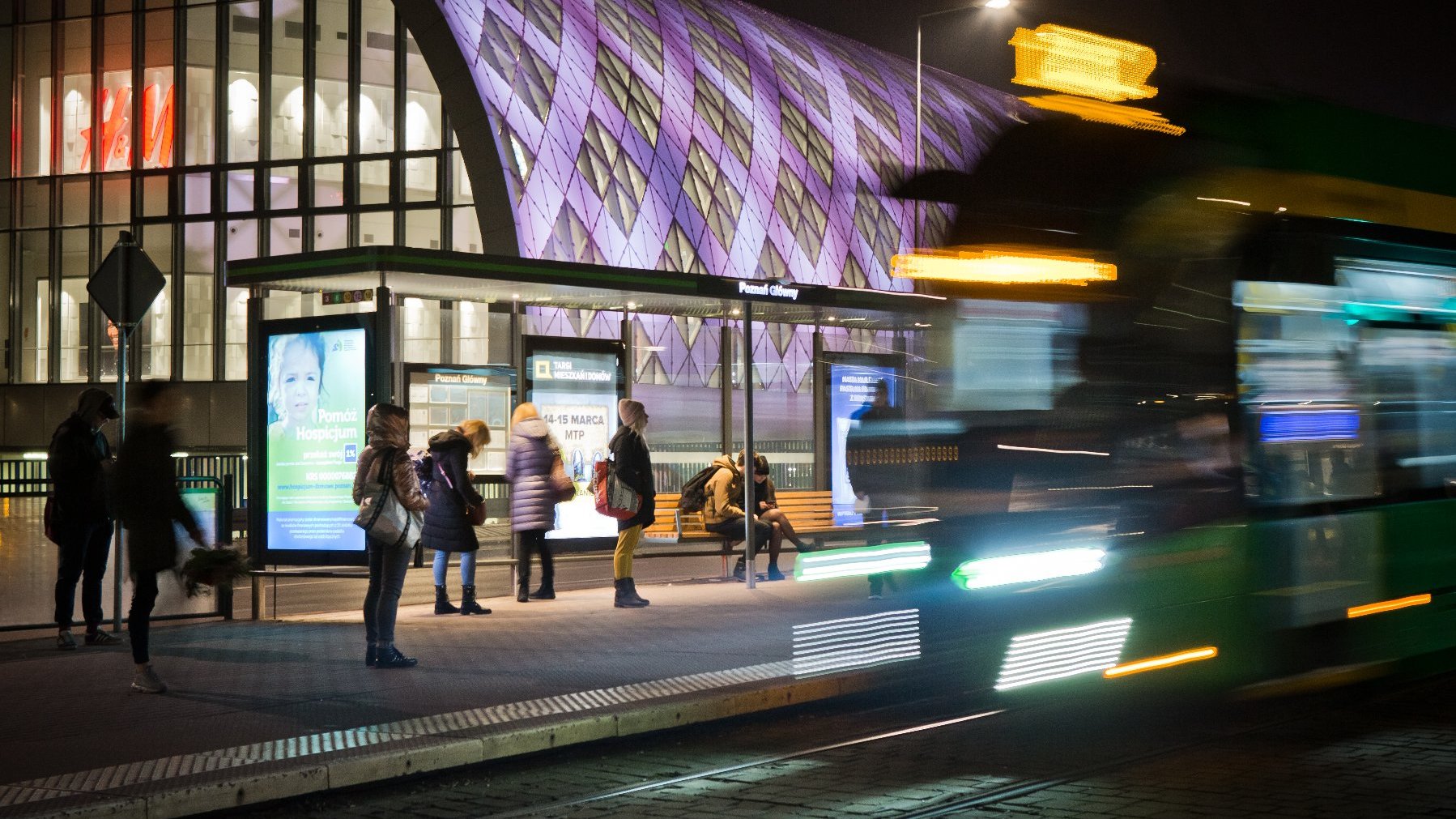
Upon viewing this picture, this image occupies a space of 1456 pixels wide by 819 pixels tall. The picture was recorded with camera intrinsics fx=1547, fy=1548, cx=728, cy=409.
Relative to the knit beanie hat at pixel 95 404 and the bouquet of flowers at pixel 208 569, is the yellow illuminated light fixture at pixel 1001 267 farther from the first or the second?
the knit beanie hat at pixel 95 404

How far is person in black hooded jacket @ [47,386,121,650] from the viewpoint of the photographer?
11.7 m

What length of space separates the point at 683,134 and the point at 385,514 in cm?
3062

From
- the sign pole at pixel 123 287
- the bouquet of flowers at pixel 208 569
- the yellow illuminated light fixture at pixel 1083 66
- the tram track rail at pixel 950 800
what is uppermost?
the yellow illuminated light fixture at pixel 1083 66

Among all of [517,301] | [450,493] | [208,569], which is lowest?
[208,569]

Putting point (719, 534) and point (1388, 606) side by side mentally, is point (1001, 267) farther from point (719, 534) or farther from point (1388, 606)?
point (719, 534)

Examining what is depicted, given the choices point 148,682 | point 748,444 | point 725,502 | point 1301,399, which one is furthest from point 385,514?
point 725,502

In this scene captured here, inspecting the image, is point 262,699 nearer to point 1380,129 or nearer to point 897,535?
point 897,535

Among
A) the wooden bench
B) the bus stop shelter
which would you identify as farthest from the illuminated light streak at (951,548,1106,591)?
the wooden bench

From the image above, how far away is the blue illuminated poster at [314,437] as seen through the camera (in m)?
13.6

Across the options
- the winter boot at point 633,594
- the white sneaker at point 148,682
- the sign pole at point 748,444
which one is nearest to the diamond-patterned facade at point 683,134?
the sign pole at point 748,444

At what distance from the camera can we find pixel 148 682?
30.9 feet

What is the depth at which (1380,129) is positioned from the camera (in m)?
9.23

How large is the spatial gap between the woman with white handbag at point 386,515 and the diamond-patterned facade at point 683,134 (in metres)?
18.8

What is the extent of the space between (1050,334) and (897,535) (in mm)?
1445
